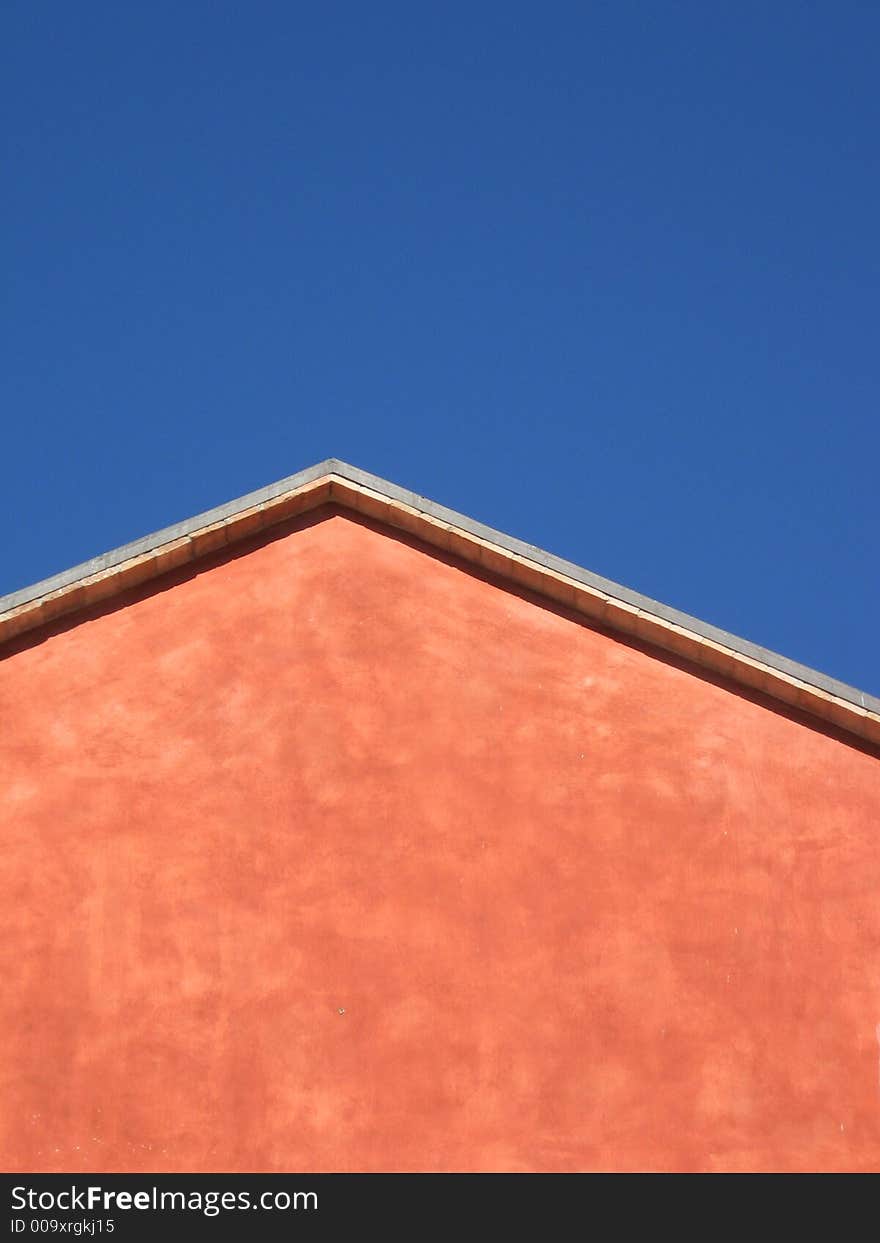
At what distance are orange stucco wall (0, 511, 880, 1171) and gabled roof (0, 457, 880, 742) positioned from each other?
184 millimetres

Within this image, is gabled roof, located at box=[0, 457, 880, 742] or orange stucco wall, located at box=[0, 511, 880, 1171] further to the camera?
gabled roof, located at box=[0, 457, 880, 742]

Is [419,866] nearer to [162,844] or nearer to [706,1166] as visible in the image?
[162,844]

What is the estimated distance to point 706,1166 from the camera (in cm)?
1319

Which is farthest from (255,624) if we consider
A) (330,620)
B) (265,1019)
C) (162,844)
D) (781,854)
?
(781,854)

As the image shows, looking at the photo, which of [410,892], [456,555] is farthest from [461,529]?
[410,892]

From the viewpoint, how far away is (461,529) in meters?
15.3

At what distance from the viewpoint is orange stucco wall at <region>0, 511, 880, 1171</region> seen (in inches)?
523

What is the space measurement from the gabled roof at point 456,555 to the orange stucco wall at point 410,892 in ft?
0.60

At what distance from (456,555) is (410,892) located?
277 centimetres

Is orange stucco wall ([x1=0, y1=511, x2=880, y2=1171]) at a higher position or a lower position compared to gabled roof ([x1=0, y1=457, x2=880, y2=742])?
lower

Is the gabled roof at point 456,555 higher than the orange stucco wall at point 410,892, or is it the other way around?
the gabled roof at point 456,555

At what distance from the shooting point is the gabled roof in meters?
14.8

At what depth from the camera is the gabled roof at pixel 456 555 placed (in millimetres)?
14766

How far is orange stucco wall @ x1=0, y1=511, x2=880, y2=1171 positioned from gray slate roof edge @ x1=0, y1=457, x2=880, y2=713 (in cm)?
33
